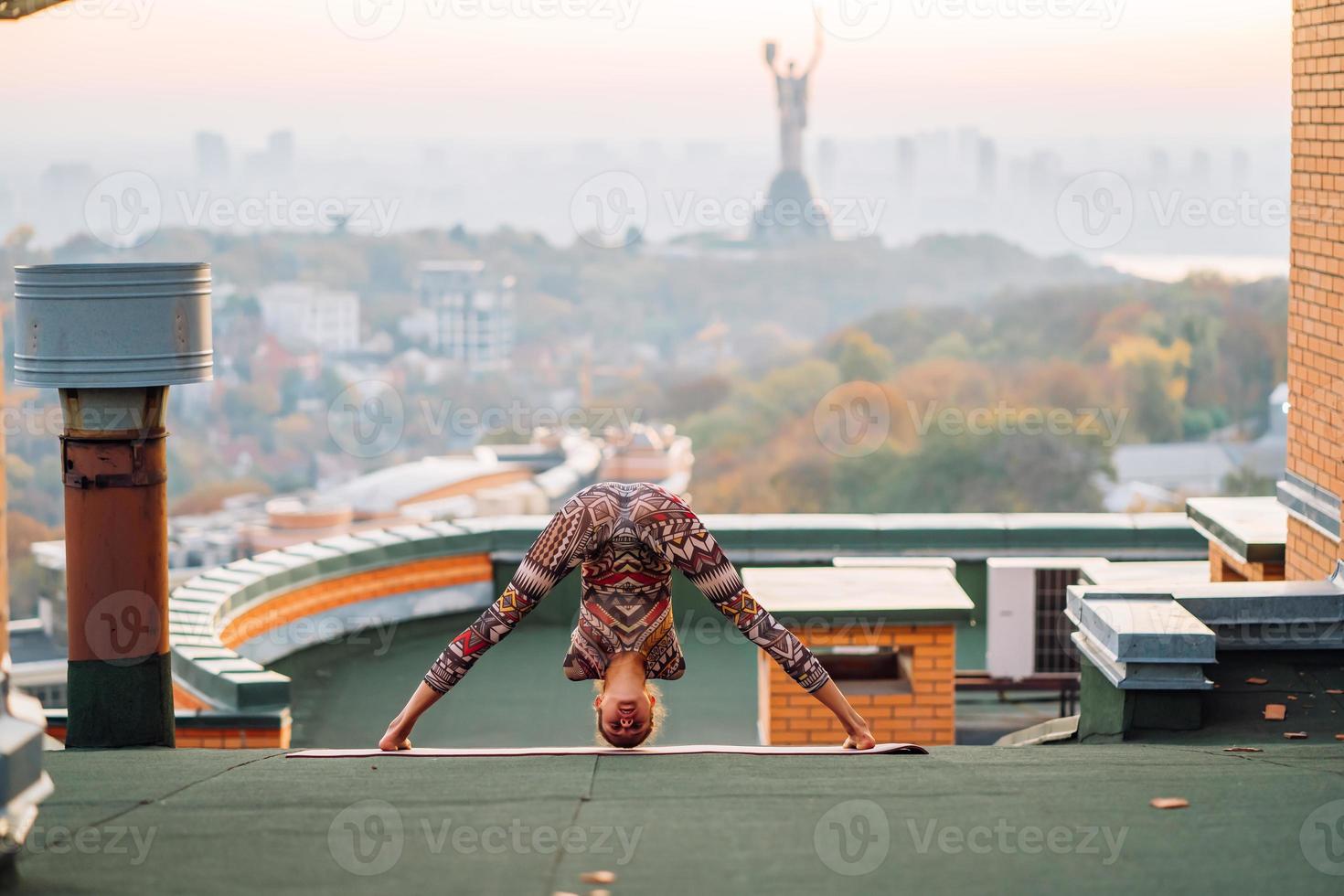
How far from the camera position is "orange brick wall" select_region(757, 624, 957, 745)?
8.20 meters

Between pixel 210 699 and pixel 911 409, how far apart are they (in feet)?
190

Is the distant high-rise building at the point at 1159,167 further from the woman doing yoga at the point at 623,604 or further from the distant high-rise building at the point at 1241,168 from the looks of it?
the woman doing yoga at the point at 623,604

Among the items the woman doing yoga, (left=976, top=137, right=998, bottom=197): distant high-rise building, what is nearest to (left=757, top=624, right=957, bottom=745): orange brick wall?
the woman doing yoga

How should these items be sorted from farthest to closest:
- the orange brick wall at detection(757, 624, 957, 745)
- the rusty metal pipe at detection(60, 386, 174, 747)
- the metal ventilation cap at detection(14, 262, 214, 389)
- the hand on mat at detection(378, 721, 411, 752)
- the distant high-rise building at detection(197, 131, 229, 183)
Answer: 1. the distant high-rise building at detection(197, 131, 229, 183)
2. the orange brick wall at detection(757, 624, 957, 745)
3. the rusty metal pipe at detection(60, 386, 174, 747)
4. the metal ventilation cap at detection(14, 262, 214, 389)
5. the hand on mat at detection(378, 721, 411, 752)

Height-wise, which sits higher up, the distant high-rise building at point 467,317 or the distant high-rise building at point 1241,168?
the distant high-rise building at point 1241,168

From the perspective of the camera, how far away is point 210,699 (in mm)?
8070

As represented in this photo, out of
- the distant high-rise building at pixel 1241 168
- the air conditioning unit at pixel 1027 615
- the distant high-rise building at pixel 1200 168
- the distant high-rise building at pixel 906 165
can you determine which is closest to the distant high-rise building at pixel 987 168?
the distant high-rise building at pixel 906 165

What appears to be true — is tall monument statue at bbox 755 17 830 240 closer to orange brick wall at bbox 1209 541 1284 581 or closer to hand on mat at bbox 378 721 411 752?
orange brick wall at bbox 1209 541 1284 581

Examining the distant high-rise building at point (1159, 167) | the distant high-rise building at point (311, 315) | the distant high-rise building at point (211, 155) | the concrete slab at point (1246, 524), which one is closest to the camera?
the concrete slab at point (1246, 524)

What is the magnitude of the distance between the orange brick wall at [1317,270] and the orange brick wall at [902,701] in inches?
71.0

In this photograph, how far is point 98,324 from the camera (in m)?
5.90

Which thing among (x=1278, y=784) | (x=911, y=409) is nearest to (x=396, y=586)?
(x=1278, y=784)

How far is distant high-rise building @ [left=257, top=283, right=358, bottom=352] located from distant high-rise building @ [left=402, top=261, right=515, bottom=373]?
3214 mm

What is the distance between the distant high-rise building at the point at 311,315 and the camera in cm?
6247
